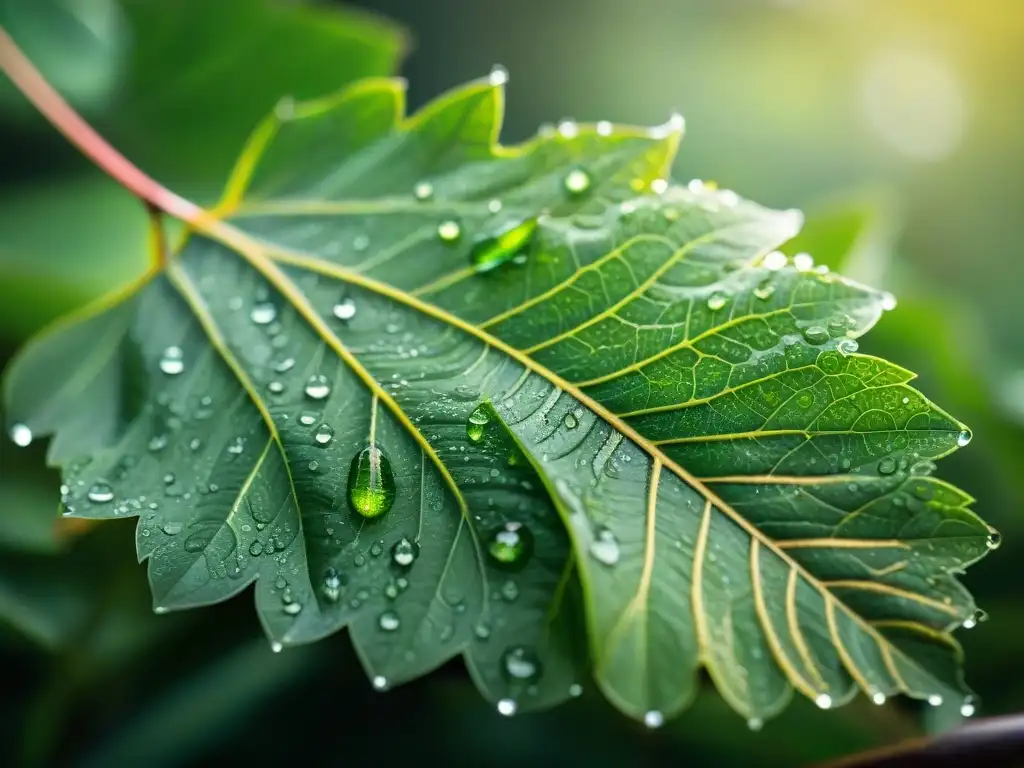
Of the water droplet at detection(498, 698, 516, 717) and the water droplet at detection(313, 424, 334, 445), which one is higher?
the water droplet at detection(313, 424, 334, 445)

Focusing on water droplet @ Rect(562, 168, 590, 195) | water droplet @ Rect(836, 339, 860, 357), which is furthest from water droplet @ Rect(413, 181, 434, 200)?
water droplet @ Rect(836, 339, 860, 357)

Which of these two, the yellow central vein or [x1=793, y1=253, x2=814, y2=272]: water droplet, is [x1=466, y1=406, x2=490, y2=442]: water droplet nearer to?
the yellow central vein

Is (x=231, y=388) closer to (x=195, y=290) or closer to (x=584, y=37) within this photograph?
(x=195, y=290)

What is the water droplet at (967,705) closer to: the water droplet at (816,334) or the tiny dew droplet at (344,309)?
the water droplet at (816,334)

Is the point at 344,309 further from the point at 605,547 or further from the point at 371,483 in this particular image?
the point at 605,547

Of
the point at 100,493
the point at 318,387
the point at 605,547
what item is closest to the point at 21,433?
the point at 100,493

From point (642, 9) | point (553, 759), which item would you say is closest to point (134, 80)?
point (642, 9)

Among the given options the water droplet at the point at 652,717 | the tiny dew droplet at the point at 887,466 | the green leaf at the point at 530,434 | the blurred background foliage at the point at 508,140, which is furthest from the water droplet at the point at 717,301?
the blurred background foliage at the point at 508,140

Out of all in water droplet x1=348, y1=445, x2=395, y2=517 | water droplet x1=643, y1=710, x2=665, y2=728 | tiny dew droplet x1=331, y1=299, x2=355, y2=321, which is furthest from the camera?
tiny dew droplet x1=331, y1=299, x2=355, y2=321
